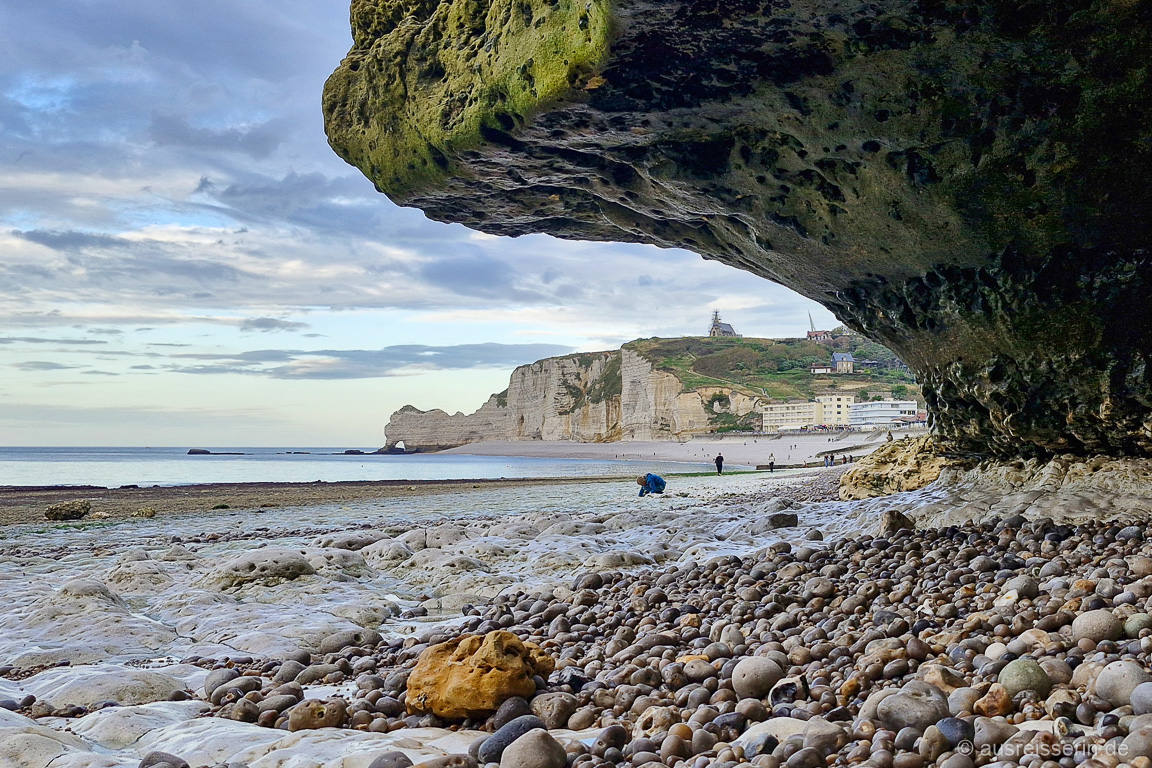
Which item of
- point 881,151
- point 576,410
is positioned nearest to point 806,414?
point 576,410

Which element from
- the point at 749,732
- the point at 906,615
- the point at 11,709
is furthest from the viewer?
the point at 906,615

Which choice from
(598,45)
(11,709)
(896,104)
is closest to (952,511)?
(896,104)

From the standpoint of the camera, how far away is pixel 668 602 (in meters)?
4.87

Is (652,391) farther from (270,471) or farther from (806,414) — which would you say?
(270,471)

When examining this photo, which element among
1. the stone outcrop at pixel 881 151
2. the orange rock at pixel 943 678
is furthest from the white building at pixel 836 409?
the orange rock at pixel 943 678

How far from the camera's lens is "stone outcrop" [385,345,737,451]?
8181 cm

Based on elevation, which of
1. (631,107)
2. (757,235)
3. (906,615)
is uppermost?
(631,107)

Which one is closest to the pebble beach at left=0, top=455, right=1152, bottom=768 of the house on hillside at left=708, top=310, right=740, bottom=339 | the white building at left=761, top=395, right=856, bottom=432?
the white building at left=761, top=395, right=856, bottom=432

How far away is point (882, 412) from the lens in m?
75.8

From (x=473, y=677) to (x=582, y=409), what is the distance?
9232 cm

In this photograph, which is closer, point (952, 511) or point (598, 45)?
point (598, 45)

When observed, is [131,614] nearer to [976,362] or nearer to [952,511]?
[952,511]

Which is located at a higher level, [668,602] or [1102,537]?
[1102,537]

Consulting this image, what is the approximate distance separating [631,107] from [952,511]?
4419 millimetres
